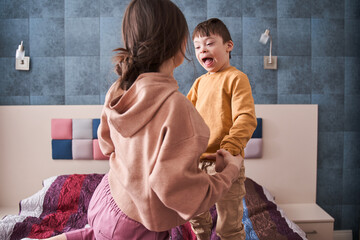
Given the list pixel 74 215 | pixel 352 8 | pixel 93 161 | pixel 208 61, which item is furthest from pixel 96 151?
pixel 352 8

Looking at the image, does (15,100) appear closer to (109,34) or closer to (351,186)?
(109,34)

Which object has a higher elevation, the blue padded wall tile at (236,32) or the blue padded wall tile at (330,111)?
the blue padded wall tile at (236,32)

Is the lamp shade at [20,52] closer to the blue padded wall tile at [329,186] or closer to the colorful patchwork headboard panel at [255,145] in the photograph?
the colorful patchwork headboard panel at [255,145]

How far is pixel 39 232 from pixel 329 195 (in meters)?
2.35

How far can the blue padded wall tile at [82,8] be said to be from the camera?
7.57 feet

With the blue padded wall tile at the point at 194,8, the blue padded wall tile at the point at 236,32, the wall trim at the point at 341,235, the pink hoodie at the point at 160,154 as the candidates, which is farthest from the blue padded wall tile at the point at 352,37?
the pink hoodie at the point at 160,154

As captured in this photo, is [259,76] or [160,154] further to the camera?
[259,76]

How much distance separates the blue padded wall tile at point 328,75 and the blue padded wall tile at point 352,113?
0.11m

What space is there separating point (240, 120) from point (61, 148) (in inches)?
70.4

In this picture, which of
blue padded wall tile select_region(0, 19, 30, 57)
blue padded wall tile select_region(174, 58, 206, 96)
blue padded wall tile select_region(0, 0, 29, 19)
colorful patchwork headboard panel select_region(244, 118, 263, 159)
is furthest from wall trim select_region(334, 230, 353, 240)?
blue padded wall tile select_region(0, 0, 29, 19)

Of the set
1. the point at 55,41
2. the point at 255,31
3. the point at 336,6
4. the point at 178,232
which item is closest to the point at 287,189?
the point at 178,232

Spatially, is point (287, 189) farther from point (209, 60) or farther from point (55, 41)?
point (55, 41)

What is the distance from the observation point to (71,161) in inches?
90.4

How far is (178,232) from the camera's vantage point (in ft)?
5.32
